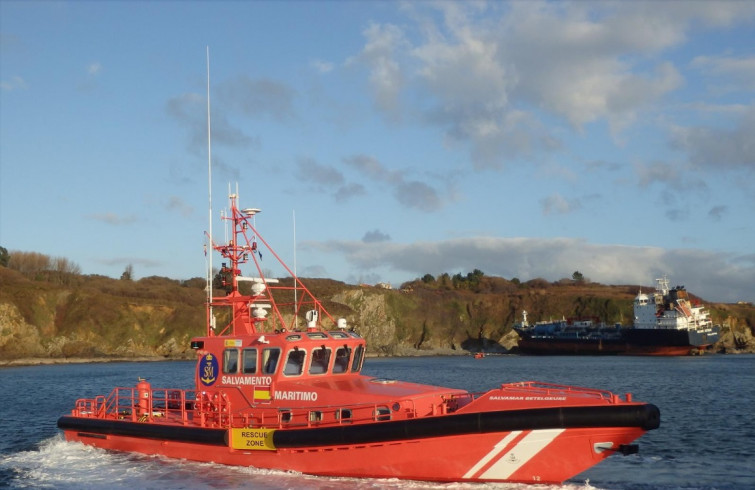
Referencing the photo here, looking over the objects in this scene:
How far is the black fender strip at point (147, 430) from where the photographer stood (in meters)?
14.6

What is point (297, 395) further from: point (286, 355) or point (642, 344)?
point (642, 344)

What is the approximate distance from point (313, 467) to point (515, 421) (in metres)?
4.12

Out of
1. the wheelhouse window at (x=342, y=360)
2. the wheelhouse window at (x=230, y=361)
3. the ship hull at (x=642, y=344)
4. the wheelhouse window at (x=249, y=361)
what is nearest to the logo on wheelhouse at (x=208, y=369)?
the wheelhouse window at (x=230, y=361)

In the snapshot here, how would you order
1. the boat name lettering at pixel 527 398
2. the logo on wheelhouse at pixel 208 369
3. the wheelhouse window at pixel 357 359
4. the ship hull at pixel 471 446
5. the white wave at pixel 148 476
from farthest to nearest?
the logo on wheelhouse at pixel 208 369
the wheelhouse window at pixel 357 359
the white wave at pixel 148 476
the boat name lettering at pixel 527 398
the ship hull at pixel 471 446

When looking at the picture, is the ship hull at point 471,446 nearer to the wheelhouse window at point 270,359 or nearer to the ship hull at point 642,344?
the wheelhouse window at point 270,359

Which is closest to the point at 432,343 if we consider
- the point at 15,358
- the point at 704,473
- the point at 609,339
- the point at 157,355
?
the point at 609,339

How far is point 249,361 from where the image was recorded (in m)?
15.1

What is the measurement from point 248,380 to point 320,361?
5.27ft

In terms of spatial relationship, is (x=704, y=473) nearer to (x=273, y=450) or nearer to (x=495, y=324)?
(x=273, y=450)

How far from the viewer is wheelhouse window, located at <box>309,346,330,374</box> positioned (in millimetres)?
14859

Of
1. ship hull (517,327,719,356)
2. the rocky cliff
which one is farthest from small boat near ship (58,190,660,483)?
ship hull (517,327,719,356)

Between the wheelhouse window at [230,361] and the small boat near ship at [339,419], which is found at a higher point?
the wheelhouse window at [230,361]

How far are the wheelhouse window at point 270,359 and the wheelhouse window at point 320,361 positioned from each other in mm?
744

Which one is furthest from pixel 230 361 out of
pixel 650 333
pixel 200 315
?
pixel 650 333
